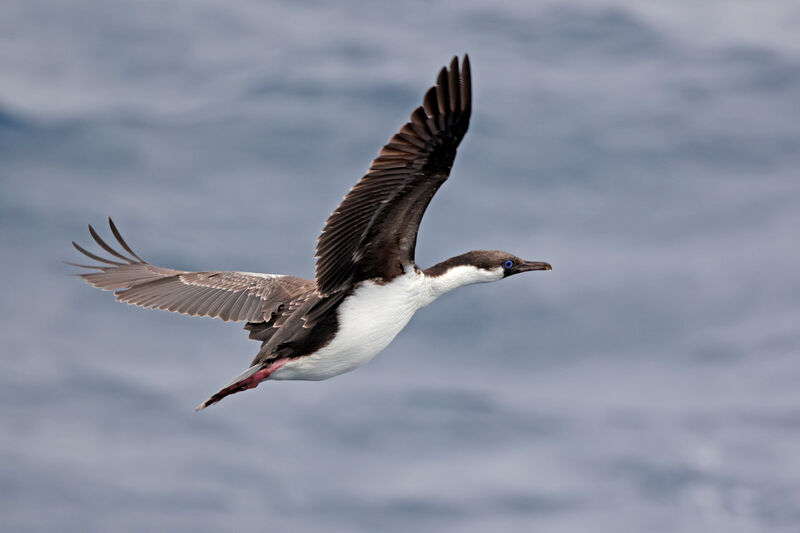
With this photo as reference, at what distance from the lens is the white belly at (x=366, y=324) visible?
12273mm

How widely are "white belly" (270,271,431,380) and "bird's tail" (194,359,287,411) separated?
0.11 m

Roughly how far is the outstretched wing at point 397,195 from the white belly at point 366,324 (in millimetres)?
235

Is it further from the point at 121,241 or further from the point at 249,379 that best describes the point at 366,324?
the point at 121,241

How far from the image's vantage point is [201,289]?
1527cm

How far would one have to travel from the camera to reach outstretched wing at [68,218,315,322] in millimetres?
14477

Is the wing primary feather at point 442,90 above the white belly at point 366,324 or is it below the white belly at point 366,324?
above

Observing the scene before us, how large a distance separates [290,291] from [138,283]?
109 inches

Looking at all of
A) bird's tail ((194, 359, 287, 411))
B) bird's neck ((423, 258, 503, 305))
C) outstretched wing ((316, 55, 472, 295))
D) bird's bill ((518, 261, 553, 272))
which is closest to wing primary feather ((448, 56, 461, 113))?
outstretched wing ((316, 55, 472, 295))

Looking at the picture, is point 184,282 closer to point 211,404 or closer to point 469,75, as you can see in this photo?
point 211,404

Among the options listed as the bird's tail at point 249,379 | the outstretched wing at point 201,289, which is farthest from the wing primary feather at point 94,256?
the bird's tail at point 249,379

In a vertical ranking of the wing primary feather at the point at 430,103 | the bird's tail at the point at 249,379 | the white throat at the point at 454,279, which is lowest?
the bird's tail at the point at 249,379

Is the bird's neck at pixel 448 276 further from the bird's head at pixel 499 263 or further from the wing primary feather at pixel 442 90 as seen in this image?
the wing primary feather at pixel 442 90

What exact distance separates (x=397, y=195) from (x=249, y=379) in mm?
3100

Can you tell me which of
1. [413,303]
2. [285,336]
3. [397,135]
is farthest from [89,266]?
[397,135]
